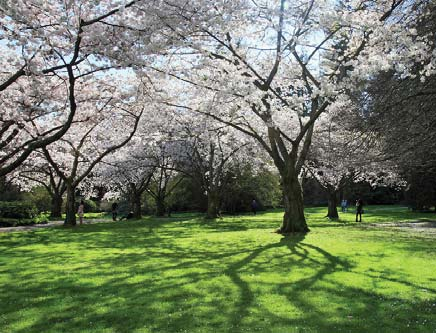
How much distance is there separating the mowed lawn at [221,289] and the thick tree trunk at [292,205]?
400 centimetres

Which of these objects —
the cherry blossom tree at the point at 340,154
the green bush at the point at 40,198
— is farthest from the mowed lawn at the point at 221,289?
the green bush at the point at 40,198

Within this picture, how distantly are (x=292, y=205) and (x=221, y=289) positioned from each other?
1022 cm

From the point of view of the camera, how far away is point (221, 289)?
7.52m

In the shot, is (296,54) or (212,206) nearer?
(296,54)

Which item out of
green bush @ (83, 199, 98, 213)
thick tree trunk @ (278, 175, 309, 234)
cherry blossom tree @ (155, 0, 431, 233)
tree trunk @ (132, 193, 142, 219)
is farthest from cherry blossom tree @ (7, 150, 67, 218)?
thick tree trunk @ (278, 175, 309, 234)

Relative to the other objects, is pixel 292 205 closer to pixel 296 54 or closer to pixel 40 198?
pixel 296 54

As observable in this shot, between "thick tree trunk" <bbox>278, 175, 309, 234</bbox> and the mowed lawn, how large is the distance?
4.00m

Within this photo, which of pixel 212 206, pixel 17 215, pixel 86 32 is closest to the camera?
pixel 86 32

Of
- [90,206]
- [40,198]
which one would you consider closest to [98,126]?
[40,198]

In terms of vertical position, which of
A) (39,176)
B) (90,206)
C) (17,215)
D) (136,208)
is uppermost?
(39,176)

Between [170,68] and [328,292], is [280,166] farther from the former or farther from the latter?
[328,292]

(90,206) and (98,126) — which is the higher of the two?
(98,126)

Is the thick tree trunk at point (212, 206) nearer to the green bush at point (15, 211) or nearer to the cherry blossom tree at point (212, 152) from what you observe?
the cherry blossom tree at point (212, 152)

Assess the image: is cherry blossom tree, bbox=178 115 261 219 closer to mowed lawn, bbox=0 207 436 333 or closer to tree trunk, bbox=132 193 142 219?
tree trunk, bbox=132 193 142 219
